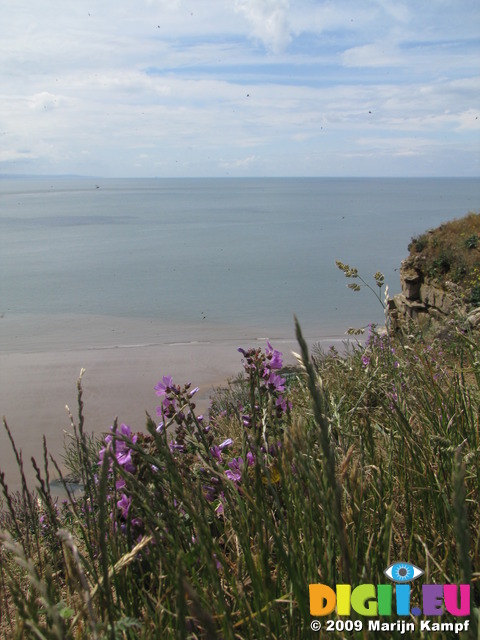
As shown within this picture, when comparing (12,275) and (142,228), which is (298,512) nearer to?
(12,275)

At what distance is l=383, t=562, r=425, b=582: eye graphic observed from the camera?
5.31ft

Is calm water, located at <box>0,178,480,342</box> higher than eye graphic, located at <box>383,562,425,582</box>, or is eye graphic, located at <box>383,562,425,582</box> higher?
calm water, located at <box>0,178,480,342</box>

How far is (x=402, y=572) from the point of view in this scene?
1657 millimetres

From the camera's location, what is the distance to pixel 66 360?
623 inches

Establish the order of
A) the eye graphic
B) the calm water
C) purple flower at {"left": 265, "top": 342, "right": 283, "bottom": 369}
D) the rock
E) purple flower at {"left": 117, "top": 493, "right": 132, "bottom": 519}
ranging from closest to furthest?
the eye graphic
purple flower at {"left": 117, "top": 493, "right": 132, "bottom": 519}
the rock
purple flower at {"left": 265, "top": 342, "right": 283, "bottom": 369}
the calm water

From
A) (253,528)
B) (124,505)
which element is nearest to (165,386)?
(124,505)

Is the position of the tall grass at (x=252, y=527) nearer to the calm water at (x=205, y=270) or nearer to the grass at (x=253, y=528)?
the grass at (x=253, y=528)

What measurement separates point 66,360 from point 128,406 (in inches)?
177

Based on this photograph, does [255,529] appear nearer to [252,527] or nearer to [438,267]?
[252,527]

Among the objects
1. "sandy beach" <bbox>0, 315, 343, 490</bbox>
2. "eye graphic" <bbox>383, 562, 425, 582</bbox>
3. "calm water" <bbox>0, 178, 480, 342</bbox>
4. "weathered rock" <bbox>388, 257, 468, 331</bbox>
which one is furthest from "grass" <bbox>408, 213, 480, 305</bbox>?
"eye graphic" <bbox>383, 562, 425, 582</bbox>

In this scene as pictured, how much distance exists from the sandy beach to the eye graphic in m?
6.88

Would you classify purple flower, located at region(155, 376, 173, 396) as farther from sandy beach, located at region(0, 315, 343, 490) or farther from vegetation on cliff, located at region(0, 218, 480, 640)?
sandy beach, located at region(0, 315, 343, 490)

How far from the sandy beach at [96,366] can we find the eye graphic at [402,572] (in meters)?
6.88

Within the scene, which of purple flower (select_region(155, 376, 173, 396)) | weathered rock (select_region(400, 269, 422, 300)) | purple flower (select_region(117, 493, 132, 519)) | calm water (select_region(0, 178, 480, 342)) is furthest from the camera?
calm water (select_region(0, 178, 480, 342))
